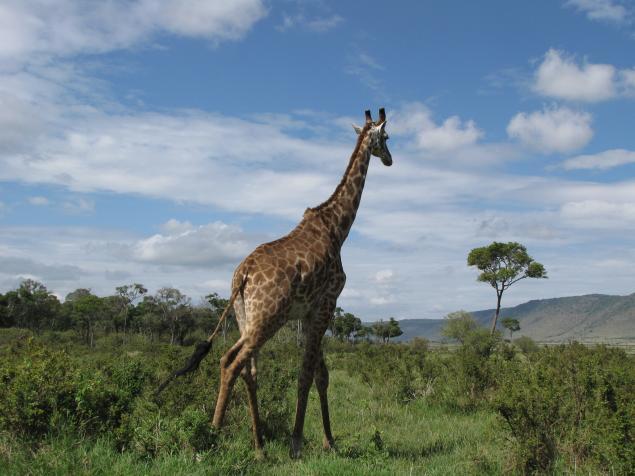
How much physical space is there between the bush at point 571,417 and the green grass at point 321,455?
0.45 m

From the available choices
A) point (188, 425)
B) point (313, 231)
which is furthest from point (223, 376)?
point (313, 231)

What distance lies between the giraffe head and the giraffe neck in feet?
0.21

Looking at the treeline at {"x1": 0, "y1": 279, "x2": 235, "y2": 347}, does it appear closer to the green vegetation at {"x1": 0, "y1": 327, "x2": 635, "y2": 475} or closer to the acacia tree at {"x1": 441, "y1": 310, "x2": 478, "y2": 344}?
the acacia tree at {"x1": 441, "y1": 310, "x2": 478, "y2": 344}

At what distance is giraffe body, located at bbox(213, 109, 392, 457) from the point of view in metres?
6.40

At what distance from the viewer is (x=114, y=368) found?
9.47m

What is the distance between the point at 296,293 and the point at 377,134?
3142 mm

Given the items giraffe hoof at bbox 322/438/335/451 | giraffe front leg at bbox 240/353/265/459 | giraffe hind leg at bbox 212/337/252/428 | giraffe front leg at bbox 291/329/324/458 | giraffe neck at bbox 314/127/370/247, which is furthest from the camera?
giraffe neck at bbox 314/127/370/247

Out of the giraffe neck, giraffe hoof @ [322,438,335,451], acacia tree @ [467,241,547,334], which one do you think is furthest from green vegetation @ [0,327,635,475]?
acacia tree @ [467,241,547,334]

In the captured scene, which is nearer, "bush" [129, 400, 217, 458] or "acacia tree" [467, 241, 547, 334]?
"bush" [129, 400, 217, 458]

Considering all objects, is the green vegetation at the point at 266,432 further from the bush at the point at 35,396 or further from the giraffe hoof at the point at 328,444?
the giraffe hoof at the point at 328,444

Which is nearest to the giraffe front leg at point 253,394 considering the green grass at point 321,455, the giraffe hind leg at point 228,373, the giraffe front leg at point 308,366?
the green grass at point 321,455

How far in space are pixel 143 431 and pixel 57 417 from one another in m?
0.89

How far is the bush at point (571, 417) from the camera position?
5.73 meters

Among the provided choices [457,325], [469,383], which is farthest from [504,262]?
[469,383]
